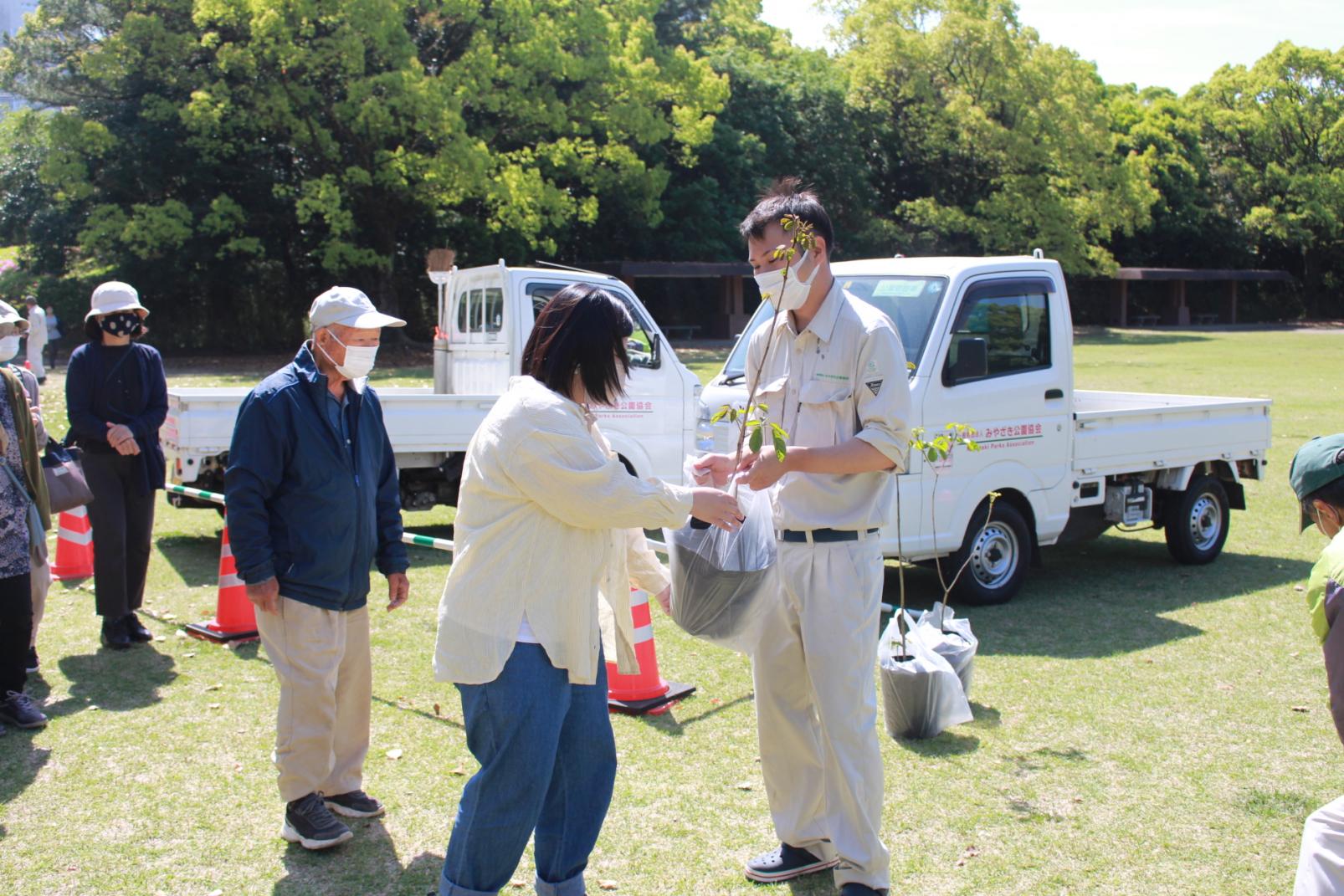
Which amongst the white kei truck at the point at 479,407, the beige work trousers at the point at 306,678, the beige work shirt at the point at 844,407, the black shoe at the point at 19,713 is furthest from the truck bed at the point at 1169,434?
the black shoe at the point at 19,713

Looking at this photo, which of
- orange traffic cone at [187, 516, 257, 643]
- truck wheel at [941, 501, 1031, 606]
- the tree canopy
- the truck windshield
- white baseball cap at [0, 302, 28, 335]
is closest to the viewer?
white baseball cap at [0, 302, 28, 335]

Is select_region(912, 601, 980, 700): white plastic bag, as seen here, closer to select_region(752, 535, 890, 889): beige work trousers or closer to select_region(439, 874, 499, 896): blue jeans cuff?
select_region(752, 535, 890, 889): beige work trousers

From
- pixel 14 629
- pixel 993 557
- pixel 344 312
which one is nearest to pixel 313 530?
pixel 344 312

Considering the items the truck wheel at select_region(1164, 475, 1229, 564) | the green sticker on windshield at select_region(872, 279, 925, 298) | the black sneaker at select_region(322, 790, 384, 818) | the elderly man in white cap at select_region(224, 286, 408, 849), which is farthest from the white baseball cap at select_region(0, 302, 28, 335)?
the truck wheel at select_region(1164, 475, 1229, 564)

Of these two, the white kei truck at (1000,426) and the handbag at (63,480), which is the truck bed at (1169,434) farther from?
the handbag at (63,480)

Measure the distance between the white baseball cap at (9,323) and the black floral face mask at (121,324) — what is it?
0.74 m

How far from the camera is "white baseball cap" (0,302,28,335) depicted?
17.7 ft

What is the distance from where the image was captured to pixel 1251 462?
366 inches

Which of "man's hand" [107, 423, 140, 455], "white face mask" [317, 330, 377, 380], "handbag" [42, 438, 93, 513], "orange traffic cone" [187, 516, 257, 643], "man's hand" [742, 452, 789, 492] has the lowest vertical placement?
"orange traffic cone" [187, 516, 257, 643]

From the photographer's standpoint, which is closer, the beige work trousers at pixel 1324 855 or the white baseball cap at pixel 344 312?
the beige work trousers at pixel 1324 855

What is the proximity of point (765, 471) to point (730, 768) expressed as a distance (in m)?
1.91

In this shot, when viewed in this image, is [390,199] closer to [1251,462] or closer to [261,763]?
[1251,462]

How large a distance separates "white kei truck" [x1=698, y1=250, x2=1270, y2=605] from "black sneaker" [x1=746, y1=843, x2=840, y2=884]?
3.40 m

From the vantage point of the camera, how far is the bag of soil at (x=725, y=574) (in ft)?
12.0
